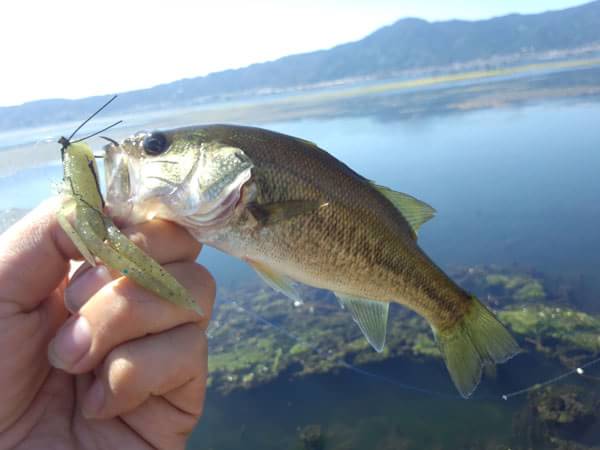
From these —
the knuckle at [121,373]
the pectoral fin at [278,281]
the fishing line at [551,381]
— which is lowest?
the fishing line at [551,381]

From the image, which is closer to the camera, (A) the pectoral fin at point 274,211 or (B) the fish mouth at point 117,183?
(B) the fish mouth at point 117,183

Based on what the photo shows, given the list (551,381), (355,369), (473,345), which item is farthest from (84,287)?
(551,381)

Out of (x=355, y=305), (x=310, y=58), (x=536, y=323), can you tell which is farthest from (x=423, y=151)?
(x=310, y=58)

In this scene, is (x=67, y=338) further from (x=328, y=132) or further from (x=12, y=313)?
(x=328, y=132)

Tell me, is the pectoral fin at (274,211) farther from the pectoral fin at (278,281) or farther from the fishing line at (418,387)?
the fishing line at (418,387)

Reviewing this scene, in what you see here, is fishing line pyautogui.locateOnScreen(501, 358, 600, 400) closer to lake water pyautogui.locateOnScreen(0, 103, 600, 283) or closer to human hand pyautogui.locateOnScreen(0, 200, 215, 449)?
lake water pyautogui.locateOnScreen(0, 103, 600, 283)

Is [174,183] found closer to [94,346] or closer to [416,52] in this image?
[94,346]

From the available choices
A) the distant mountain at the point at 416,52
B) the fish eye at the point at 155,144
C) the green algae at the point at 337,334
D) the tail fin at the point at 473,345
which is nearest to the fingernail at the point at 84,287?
the fish eye at the point at 155,144
